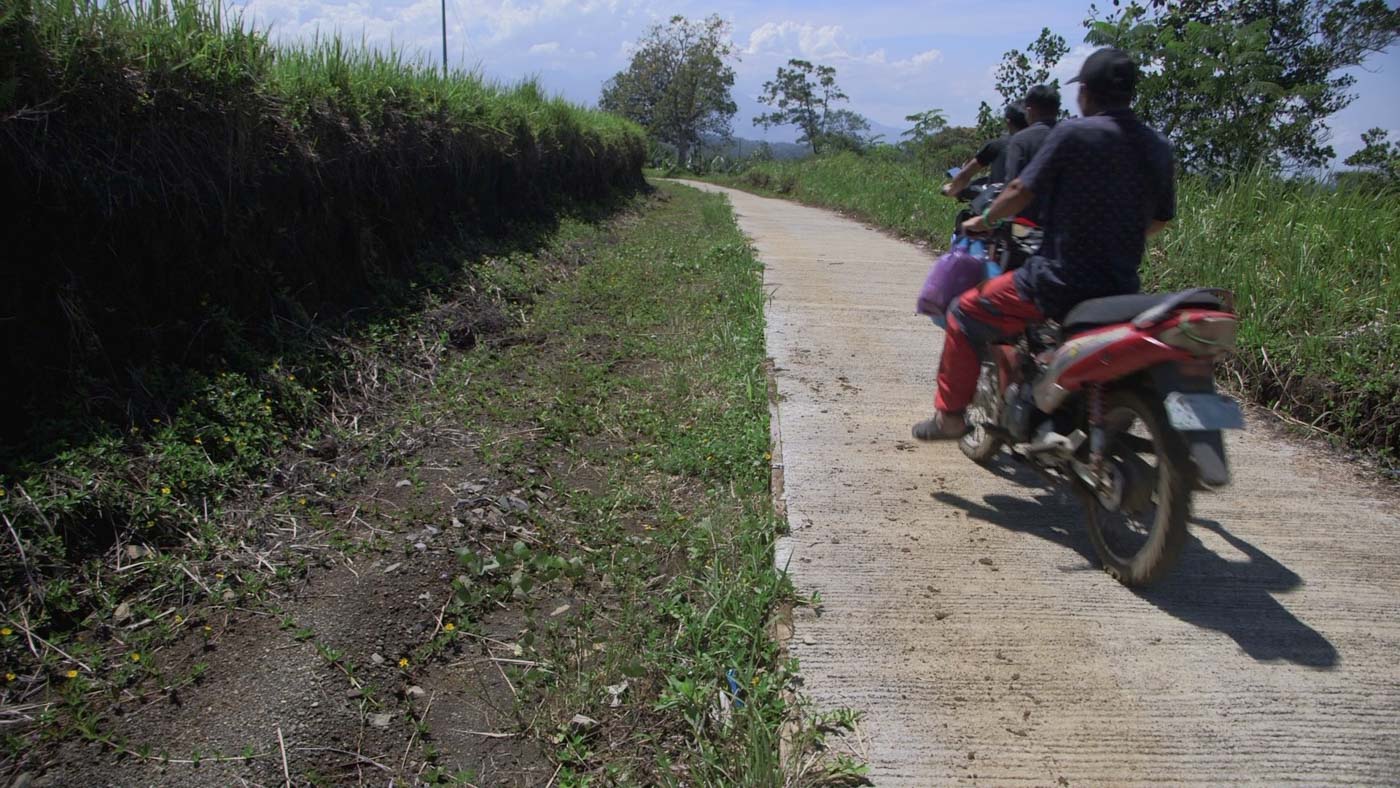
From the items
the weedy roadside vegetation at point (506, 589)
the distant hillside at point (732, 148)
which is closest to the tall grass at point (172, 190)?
the weedy roadside vegetation at point (506, 589)

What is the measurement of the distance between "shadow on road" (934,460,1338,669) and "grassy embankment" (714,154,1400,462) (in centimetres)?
154

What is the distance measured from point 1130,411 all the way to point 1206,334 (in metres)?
0.41

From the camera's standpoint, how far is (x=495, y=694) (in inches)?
108

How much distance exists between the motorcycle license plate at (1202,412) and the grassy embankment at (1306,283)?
231 centimetres

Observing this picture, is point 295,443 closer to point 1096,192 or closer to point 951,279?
point 951,279

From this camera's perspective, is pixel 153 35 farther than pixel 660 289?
No

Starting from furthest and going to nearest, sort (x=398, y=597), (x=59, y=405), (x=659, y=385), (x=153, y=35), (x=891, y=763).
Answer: (x=659, y=385) < (x=153, y=35) < (x=59, y=405) < (x=398, y=597) < (x=891, y=763)

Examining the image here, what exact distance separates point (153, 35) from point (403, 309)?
2.20m

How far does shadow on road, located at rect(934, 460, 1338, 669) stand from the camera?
2.83 metres

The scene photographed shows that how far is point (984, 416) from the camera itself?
399cm

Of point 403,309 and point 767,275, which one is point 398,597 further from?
point 767,275

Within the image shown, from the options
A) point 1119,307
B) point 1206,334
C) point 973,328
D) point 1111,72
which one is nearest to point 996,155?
point 973,328

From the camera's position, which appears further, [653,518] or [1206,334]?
[653,518]

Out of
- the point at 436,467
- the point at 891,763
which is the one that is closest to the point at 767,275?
the point at 436,467
